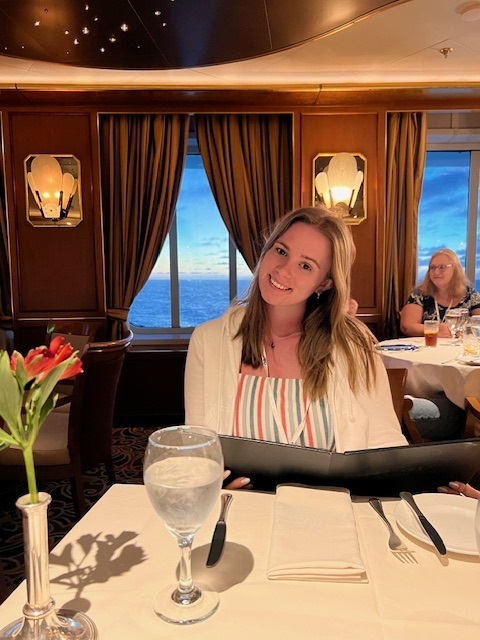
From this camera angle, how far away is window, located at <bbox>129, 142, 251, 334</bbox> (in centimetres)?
531

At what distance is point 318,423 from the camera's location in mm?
1484

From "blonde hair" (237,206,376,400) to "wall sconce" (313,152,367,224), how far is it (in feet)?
9.41

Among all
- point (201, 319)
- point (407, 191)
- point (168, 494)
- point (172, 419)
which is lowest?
point (172, 419)

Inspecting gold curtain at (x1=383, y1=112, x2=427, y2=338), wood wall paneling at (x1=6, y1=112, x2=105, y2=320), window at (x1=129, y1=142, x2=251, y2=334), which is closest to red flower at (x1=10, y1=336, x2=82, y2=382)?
wood wall paneling at (x1=6, y1=112, x2=105, y2=320)

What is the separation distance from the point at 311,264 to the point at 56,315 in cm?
347

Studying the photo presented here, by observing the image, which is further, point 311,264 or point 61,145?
point 61,145

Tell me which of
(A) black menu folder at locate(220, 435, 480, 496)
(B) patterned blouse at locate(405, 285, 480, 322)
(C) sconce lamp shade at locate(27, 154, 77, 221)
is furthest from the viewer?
(C) sconce lamp shade at locate(27, 154, 77, 221)

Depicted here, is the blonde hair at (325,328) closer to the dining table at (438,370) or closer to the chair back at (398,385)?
the chair back at (398,385)

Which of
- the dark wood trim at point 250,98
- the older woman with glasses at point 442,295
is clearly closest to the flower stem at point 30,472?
the older woman with glasses at point 442,295

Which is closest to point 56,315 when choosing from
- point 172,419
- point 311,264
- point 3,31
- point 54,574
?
point 172,419

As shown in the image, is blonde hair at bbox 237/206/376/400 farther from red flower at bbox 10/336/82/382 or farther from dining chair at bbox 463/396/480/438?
dining chair at bbox 463/396/480/438

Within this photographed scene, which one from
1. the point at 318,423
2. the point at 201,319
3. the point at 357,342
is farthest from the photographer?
the point at 201,319

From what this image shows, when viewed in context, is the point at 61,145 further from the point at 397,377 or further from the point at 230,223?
the point at 397,377

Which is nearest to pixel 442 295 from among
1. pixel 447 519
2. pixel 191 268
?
pixel 191 268
